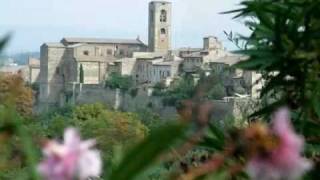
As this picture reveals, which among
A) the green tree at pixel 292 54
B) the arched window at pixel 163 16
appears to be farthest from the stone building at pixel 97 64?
the green tree at pixel 292 54

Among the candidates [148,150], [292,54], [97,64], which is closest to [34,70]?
[97,64]

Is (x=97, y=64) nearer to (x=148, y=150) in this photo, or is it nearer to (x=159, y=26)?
(x=159, y=26)

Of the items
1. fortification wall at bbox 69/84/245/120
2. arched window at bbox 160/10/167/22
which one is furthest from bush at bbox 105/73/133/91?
arched window at bbox 160/10/167/22

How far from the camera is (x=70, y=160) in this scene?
Answer: 0.38 m

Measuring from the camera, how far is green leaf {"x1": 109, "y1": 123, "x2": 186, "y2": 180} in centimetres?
39

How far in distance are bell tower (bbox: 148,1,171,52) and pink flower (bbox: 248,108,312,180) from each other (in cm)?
5275

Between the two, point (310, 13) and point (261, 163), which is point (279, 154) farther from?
point (310, 13)

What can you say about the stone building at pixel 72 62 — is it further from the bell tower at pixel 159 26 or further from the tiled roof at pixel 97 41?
the bell tower at pixel 159 26

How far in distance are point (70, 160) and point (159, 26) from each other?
54607 millimetres

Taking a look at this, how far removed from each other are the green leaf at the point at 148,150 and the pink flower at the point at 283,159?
0.04 m

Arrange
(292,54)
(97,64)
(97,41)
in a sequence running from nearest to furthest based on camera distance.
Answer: (292,54), (97,64), (97,41)

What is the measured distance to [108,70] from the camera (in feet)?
154

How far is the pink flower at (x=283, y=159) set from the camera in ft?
1.22

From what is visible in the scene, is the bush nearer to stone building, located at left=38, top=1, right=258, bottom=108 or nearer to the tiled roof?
stone building, located at left=38, top=1, right=258, bottom=108
